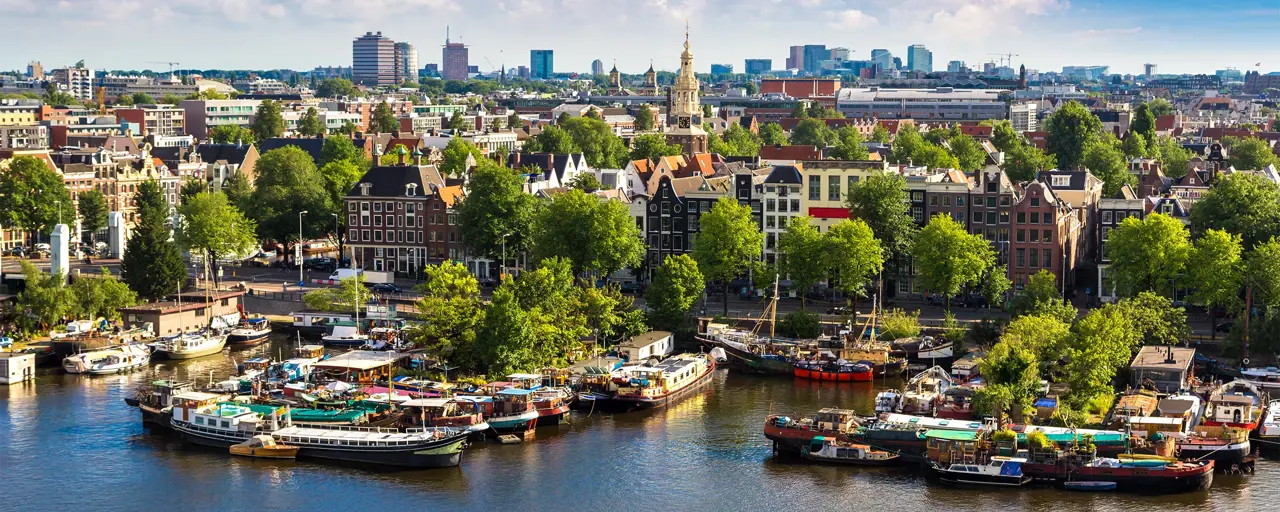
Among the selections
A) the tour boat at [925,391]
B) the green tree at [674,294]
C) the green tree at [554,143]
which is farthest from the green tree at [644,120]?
the tour boat at [925,391]

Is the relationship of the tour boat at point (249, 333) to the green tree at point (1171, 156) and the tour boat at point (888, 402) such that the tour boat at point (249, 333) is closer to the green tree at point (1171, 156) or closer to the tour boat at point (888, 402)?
the tour boat at point (888, 402)

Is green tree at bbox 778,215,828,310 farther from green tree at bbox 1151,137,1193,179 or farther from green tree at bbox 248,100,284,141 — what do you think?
green tree at bbox 248,100,284,141

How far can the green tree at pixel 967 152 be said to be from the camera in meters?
130

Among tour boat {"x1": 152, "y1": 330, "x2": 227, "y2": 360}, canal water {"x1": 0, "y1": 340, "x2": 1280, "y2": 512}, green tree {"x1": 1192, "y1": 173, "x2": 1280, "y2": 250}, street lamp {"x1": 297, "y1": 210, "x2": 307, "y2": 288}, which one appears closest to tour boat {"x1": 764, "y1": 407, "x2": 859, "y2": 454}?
canal water {"x1": 0, "y1": 340, "x2": 1280, "y2": 512}

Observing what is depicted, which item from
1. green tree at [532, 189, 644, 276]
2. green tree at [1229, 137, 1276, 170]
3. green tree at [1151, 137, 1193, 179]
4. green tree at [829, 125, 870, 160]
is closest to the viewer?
green tree at [532, 189, 644, 276]

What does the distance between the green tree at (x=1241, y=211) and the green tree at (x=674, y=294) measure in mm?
24642

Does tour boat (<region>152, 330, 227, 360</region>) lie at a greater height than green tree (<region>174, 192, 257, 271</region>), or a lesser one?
lesser

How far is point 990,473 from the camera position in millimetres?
A: 52312

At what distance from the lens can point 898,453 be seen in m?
54.8

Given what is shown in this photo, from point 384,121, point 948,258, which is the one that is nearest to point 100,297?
point 948,258

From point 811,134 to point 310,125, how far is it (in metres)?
51.0

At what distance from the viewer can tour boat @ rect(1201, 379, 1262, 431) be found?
56500mm

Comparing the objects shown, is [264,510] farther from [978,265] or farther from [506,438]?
[978,265]

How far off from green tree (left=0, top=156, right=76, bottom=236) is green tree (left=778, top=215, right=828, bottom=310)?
144 ft
